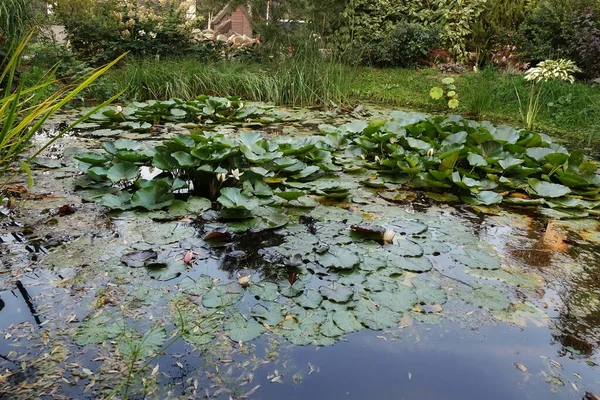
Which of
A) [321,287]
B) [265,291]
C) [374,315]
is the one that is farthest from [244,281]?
[374,315]

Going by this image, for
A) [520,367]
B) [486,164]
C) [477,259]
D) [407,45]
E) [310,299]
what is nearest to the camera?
[520,367]

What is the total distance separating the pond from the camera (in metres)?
1.42

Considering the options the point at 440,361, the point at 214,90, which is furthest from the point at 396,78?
the point at 440,361

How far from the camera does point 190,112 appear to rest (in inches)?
194

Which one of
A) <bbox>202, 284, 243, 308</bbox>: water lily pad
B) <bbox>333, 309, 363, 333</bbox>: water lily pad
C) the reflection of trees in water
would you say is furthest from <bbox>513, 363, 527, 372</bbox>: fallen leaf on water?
<bbox>202, 284, 243, 308</bbox>: water lily pad

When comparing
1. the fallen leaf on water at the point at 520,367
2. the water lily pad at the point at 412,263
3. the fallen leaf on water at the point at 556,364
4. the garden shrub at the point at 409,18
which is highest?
the garden shrub at the point at 409,18

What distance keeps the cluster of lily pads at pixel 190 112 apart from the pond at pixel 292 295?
178cm

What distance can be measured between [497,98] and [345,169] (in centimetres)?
422

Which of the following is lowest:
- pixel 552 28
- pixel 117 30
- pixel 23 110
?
pixel 23 110

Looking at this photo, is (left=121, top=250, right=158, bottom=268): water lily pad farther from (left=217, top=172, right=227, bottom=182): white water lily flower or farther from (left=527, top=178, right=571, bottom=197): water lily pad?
(left=527, top=178, right=571, bottom=197): water lily pad

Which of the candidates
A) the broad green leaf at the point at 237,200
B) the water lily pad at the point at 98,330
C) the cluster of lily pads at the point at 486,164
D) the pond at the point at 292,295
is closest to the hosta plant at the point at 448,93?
the cluster of lily pads at the point at 486,164

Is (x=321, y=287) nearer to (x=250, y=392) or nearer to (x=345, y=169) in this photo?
(x=250, y=392)

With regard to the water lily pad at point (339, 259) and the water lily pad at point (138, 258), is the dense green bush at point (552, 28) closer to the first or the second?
the water lily pad at point (339, 259)

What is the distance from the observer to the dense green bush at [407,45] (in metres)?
8.73
